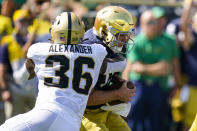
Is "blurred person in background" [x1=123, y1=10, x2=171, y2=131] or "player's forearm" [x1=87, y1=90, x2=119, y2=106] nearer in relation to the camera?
"player's forearm" [x1=87, y1=90, x2=119, y2=106]

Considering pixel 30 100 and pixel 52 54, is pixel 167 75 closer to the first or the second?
pixel 30 100

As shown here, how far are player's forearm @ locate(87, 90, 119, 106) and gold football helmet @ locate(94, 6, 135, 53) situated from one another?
1.21 feet

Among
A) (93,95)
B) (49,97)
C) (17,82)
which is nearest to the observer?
(49,97)

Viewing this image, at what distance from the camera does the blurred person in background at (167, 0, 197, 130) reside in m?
8.06

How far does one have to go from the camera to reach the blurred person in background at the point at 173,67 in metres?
8.09

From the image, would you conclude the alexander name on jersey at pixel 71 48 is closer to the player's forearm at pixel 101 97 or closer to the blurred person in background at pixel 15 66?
the player's forearm at pixel 101 97

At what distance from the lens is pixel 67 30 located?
4629mm

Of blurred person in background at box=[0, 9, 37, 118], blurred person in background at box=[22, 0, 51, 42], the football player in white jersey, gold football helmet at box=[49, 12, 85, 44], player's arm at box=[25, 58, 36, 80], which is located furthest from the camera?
blurred person in background at box=[22, 0, 51, 42]

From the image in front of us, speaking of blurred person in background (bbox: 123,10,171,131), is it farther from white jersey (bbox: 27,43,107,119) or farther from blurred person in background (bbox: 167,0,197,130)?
white jersey (bbox: 27,43,107,119)

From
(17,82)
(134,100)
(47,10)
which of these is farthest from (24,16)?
(134,100)

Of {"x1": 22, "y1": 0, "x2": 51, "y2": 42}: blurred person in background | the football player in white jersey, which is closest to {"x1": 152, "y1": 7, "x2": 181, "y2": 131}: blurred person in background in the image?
{"x1": 22, "y1": 0, "x2": 51, "y2": 42}: blurred person in background

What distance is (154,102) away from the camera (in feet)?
26.6

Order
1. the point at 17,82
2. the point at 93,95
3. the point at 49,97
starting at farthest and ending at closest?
1. the point at 17,82
2. the point at 93,95
3. the point at 49,97

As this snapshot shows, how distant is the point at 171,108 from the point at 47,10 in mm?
2292
